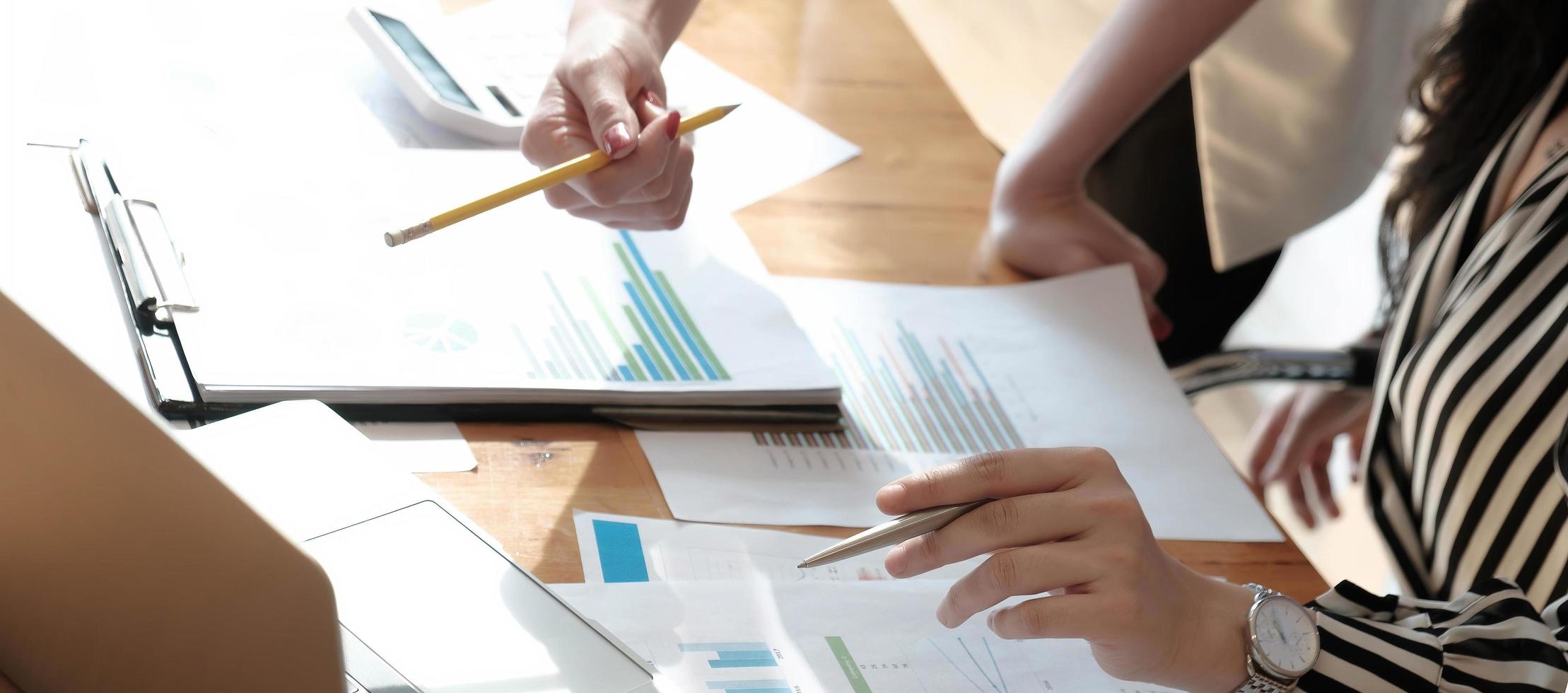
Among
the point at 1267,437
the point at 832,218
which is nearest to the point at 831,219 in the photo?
the point at 832,218

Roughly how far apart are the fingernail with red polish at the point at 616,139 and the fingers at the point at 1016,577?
33cm

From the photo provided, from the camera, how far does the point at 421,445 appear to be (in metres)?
0.59

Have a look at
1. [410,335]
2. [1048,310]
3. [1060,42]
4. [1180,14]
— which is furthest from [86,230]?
[1060,42]

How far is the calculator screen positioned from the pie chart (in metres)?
0.23

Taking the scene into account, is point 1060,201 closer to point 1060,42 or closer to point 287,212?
point 287,212

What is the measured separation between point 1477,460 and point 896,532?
1.58 ft

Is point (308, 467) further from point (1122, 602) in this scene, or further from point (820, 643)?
point (1122, 602)

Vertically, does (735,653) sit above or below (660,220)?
below

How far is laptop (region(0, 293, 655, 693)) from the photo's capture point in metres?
0.28

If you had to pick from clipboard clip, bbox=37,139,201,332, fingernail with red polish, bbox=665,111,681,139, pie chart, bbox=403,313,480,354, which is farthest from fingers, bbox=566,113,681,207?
clipboard clip, bbox=37,139,201,332

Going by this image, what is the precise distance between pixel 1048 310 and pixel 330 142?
0.52 metres

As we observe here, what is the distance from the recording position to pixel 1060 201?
93 centimetres

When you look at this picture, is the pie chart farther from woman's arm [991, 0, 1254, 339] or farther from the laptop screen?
woman's arm [991, 0, 1254, 339]

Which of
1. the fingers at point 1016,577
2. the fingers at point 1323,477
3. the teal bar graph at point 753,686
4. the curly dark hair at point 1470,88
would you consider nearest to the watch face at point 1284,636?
the fingers at point 1016,577
